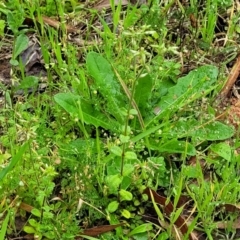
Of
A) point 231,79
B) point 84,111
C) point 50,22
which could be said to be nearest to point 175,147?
point 84,111

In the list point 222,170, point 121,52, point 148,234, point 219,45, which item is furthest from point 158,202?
point 219,45

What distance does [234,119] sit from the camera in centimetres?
228

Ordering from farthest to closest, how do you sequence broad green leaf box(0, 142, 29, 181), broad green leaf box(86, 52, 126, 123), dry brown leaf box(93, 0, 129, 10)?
1. dry brown leaf box(93, 0, 129, 10)
2. broad green leaf box(86, 52, 126, 123)
3. broad green leaf box(0, 142, 29, 181)

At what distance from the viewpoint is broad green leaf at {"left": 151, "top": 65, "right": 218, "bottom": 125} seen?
2.19 meters

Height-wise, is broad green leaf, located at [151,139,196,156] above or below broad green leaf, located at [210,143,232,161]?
above

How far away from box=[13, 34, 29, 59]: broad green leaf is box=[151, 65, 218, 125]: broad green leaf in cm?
62

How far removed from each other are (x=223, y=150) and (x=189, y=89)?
0.25 m

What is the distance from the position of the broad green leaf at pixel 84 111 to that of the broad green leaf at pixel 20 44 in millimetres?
376

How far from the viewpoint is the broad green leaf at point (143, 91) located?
7.25 feet

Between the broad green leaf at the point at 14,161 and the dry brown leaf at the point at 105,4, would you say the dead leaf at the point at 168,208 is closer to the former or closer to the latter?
the broad green leaf at the point at 14,161

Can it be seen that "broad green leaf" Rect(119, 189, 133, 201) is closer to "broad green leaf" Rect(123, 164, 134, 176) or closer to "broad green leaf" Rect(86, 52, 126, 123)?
"broad green leaf" Rect(123, 164, 134, 176)

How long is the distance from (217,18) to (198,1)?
0.12 metres

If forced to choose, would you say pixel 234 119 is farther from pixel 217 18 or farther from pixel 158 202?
pixel 217 18

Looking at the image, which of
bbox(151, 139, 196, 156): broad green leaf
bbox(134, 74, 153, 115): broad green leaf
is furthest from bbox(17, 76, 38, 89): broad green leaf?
bbox(151, 139, 196, 156): broad green leaf
